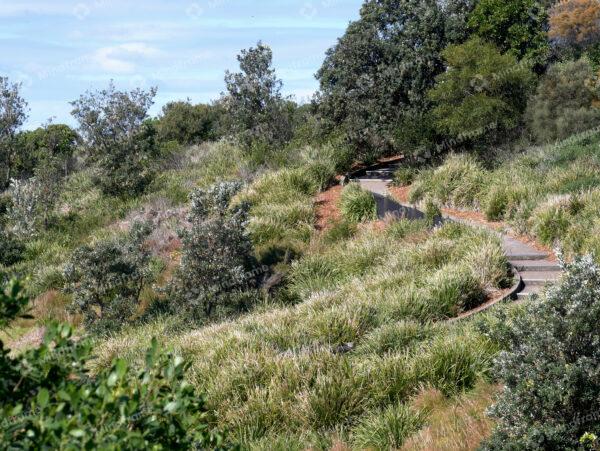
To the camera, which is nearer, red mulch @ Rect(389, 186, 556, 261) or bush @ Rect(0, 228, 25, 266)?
red mulch @ Rect(389, 186, 556, 261)

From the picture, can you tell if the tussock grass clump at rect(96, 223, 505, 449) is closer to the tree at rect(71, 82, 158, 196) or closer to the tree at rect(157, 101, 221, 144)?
the tree at rect(71, 82, 158, 196)

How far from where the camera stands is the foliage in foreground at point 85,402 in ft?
9.19

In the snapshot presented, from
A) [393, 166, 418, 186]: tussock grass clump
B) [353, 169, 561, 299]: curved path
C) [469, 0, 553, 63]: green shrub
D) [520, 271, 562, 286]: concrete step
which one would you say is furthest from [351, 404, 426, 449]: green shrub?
[469, 0, 553, 63]: green shrub

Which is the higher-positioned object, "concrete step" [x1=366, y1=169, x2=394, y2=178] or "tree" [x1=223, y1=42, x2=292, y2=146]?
"tree" [x1=223, y1=42, x2=292, y2=146]

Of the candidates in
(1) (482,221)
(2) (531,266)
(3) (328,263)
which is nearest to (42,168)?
(3) (328,263)

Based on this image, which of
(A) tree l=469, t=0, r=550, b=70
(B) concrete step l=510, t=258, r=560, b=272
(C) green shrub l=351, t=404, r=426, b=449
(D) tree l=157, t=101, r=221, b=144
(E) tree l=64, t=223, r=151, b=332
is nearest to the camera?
(C) green shrub l=351, t=404, r=426, b=449

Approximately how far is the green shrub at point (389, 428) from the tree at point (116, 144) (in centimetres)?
1782

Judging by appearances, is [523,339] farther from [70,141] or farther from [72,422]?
[70,141]

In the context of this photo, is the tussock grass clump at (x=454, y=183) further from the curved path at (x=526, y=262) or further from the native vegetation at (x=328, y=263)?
the curved path at (x=526, y=262)

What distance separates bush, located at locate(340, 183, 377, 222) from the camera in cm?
1692

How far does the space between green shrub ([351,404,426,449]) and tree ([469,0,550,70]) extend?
17113 millimetres

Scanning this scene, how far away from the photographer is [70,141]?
124 feet

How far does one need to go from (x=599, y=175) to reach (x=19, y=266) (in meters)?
13.9

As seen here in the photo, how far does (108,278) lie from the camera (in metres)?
13.2
